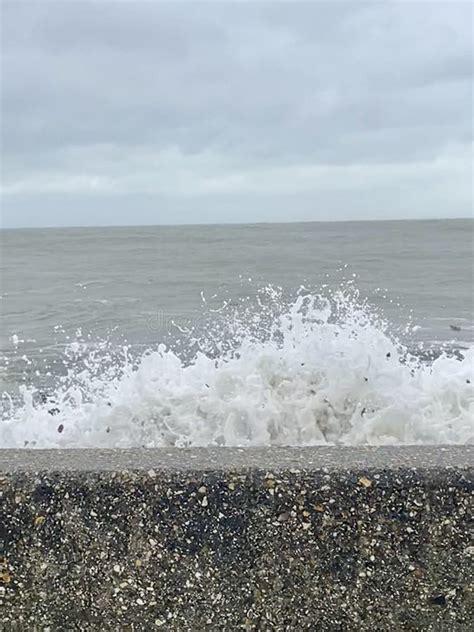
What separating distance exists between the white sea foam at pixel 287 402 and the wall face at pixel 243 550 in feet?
6.35

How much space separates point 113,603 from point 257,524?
51cm

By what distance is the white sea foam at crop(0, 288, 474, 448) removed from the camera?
417 cm

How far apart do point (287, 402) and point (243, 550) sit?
2188 millimetres

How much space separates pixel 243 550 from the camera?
83.8 inches

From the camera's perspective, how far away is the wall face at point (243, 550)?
212 cm

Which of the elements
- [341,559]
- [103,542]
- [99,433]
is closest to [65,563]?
[103,542]

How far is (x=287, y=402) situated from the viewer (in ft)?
14.1

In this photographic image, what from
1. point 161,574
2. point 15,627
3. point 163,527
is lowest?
point 15,627

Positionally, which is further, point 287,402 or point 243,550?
point 287,402

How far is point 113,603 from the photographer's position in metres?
2.15

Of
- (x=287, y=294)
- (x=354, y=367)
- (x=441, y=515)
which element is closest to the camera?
(x=441, y=515)

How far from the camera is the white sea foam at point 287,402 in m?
4.17

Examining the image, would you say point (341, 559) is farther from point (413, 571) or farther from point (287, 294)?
point (287, 294)

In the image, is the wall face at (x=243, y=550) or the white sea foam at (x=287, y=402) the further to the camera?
the white sea foam at (x=287, y=402)
